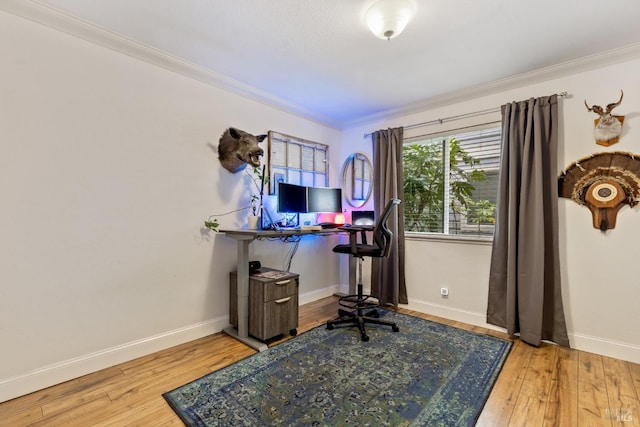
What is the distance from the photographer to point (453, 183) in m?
3.13

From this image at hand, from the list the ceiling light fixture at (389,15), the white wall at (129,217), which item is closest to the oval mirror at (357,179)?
the white wall at (129,217)

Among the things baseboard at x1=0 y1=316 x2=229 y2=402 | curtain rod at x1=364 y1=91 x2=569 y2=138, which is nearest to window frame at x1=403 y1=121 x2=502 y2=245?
curtain rod at x1=364 y1=91 x2=569 y2=138

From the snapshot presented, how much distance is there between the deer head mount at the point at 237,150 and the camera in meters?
2.57

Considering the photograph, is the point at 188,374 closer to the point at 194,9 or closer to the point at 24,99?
the point at 24,99

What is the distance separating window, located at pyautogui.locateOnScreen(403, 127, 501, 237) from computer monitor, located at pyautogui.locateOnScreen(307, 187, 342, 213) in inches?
32.7

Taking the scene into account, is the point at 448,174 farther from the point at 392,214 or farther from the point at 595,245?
the point at 595,245

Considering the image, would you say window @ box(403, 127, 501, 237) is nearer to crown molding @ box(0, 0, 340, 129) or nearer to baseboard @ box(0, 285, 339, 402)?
crown molding @ box(0, 0, 340, 129)

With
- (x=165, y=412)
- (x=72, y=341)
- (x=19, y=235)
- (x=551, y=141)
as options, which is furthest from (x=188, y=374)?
(x=551, y=141)

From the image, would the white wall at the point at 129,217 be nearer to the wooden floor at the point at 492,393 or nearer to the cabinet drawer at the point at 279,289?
the wooden floor at the point at 492,393

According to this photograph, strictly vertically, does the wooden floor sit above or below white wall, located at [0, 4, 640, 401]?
below

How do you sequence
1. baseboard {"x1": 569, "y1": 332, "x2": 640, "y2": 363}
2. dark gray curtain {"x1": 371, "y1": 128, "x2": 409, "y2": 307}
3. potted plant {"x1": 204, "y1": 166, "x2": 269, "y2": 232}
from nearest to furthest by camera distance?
baseboard {"x1": 569, "y1": 332, "x2": 640, "y2": 363} < potted plant {"x1": 204, "y1": 166, "x2": 269, "y2": 232} < dark gray curtain {"x1": 371, "y1": 128, "x2": 409, "y2": 307}

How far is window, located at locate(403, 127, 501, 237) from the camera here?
9.52ft

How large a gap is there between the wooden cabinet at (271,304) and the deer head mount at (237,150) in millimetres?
1049

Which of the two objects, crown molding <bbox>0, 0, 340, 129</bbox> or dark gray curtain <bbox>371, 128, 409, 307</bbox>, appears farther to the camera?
dark gray curtain <bbox>371, 128, 409, 307</bbox>
